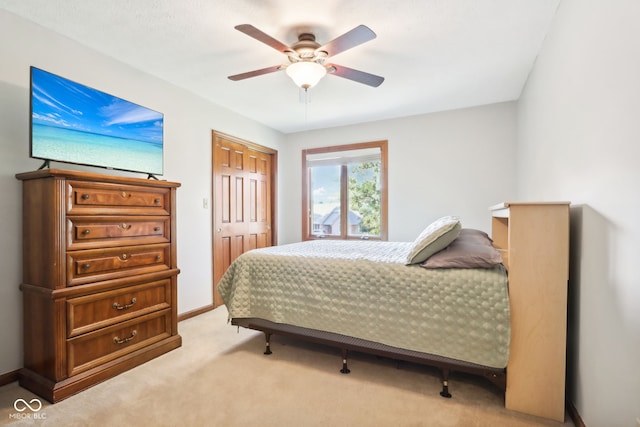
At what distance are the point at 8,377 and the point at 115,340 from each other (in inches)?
24.3

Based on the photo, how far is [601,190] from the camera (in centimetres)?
132

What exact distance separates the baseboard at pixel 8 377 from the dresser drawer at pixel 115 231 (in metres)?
0.92

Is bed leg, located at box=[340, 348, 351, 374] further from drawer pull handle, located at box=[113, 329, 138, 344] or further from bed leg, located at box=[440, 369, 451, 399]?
drawer pull handle, located at box=[113, 329, 138, 344]

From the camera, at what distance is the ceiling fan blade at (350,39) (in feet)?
5.49

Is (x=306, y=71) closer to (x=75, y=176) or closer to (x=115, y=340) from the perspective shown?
(x=75, y=176)

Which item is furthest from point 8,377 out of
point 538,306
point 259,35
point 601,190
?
point 601,190

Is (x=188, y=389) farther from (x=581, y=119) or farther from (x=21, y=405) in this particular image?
(x=581, y=119)

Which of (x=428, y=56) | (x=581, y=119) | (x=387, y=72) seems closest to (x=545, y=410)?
(x=581, y=119)

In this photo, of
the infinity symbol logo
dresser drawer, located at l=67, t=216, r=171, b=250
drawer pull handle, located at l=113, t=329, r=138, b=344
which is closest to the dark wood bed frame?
drawer pull handle, located at l=113, t=329, r=138, b=344

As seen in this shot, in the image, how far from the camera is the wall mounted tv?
1875mm

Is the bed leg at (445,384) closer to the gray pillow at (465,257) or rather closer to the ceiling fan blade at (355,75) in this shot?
the gray pillow at (465,257)

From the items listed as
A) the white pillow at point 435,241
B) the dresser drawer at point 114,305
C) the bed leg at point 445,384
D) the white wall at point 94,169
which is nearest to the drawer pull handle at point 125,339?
the dresser drawer at point 114,305

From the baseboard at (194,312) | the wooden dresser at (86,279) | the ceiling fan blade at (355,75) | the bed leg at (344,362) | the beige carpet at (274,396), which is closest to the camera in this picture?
the beige carpet at (274,396)

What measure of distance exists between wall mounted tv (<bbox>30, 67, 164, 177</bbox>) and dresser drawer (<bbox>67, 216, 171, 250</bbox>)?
0.45 metres
